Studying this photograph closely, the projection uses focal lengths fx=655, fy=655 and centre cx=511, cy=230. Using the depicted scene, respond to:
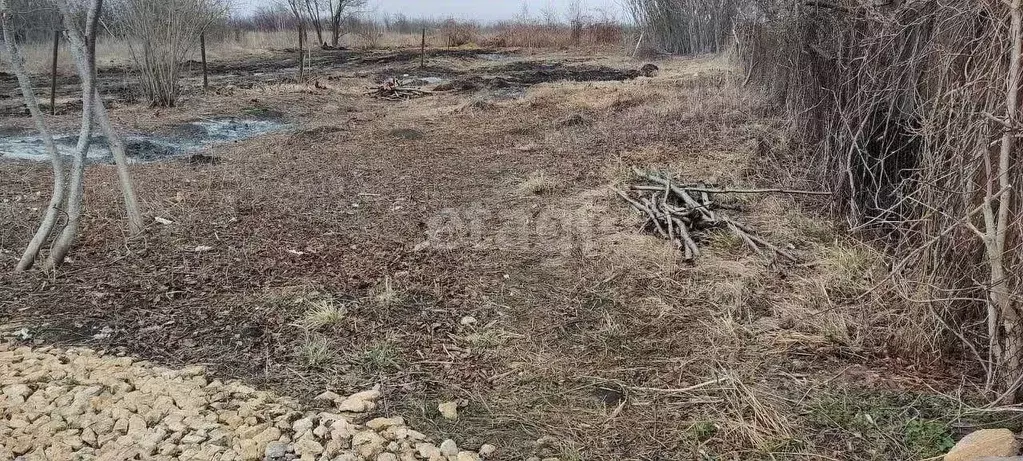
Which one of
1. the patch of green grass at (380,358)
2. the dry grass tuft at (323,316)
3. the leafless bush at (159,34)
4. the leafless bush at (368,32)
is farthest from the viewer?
the leafless bush at (368,32)

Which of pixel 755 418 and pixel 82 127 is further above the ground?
pixel 82 127

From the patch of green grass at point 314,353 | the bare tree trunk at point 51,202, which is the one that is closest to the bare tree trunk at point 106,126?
the bare tree trunk at point 51,202

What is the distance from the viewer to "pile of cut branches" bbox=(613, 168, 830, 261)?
456 cm

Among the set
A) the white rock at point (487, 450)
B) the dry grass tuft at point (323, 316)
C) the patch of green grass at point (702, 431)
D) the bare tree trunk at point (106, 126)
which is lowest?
the white rock at point (487, 450)

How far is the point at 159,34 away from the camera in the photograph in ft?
36.8

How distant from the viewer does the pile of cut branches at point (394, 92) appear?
1402 centimetres

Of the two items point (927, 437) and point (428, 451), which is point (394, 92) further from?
point (927, 437)

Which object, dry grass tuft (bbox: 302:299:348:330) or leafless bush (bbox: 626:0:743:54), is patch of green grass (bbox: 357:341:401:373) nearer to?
dry grass tuft (bbox: 302:299:348:330)

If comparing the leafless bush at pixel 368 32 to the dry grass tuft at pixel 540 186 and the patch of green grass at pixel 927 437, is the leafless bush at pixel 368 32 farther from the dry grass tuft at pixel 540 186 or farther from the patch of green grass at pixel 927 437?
the patch of green grass at pixel 927 437

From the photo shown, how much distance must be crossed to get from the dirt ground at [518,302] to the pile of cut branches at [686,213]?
4.2 inches

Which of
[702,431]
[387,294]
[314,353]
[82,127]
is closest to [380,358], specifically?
[314,353]

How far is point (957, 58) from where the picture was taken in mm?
2848

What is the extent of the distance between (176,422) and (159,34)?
10601mm

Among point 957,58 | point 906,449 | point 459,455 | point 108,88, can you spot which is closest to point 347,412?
point 459,455
